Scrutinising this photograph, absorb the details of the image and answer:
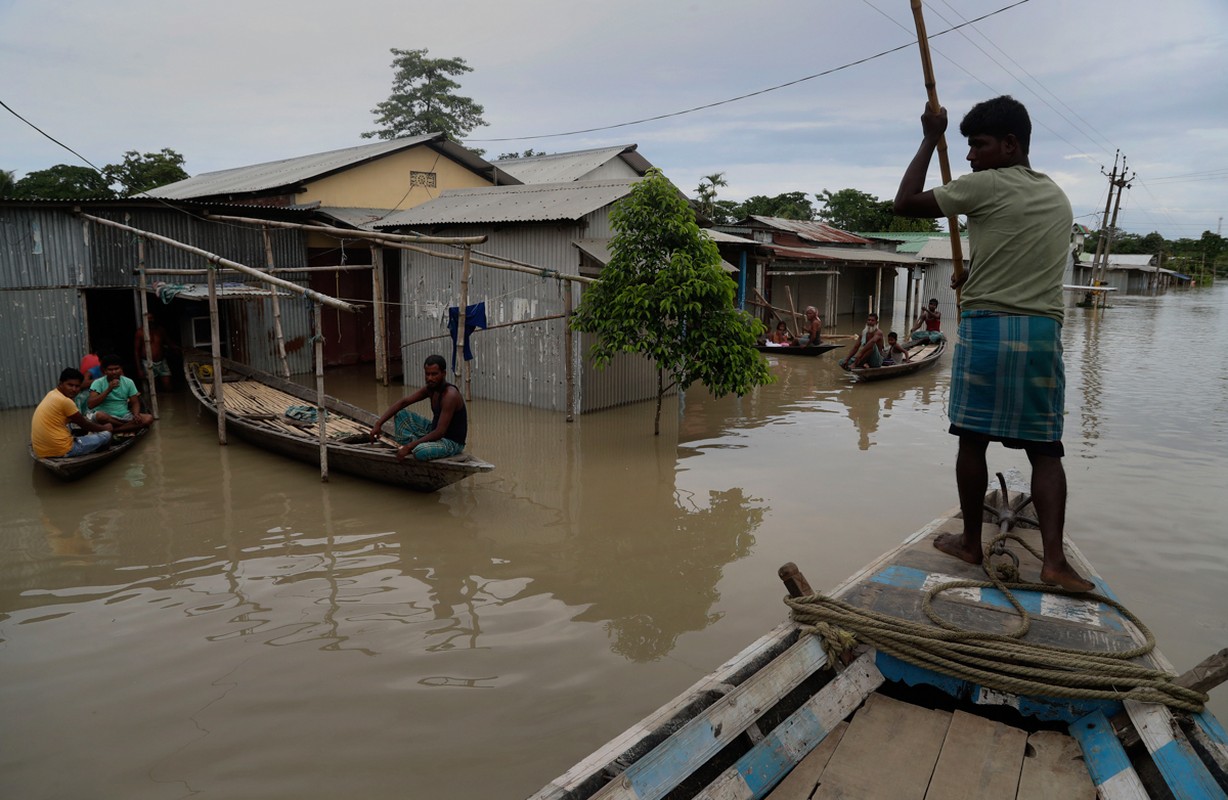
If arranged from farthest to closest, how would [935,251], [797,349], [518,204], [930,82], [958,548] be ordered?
1. [935,251]
2. [797,349]
3. [518,204]
4. [958,548]
5. [930,82]

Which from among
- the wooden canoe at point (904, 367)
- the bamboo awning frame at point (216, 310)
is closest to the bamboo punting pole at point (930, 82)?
the bamboo awning frame at point (216, 310)

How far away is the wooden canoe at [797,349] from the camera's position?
A: 18328mm

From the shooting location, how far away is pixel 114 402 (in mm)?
9812

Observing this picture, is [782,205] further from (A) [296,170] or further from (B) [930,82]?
(B) [930,82]

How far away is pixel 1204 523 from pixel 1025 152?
616cm

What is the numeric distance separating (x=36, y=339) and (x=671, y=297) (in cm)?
1028

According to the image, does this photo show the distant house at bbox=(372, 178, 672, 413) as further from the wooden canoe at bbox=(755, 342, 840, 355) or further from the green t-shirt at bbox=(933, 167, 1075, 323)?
the green t-shirt at bbox=(933, 167, 1075, 323)

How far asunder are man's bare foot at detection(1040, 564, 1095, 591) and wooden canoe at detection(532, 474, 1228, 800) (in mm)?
61

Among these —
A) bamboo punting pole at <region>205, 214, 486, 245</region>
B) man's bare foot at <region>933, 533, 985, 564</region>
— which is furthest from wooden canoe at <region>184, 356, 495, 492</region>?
man's bare foot at <region>933, 533, 985, 564</region>

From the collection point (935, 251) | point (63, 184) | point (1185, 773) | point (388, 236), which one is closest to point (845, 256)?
point (935, 251)

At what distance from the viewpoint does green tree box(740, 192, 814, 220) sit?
41156 millimetres

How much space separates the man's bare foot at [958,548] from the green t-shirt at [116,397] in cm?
1006

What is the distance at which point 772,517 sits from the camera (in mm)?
7785

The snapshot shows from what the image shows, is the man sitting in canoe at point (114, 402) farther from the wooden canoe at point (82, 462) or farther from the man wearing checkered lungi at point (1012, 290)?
the man wearing checkered lungi at point (1012, 290)
